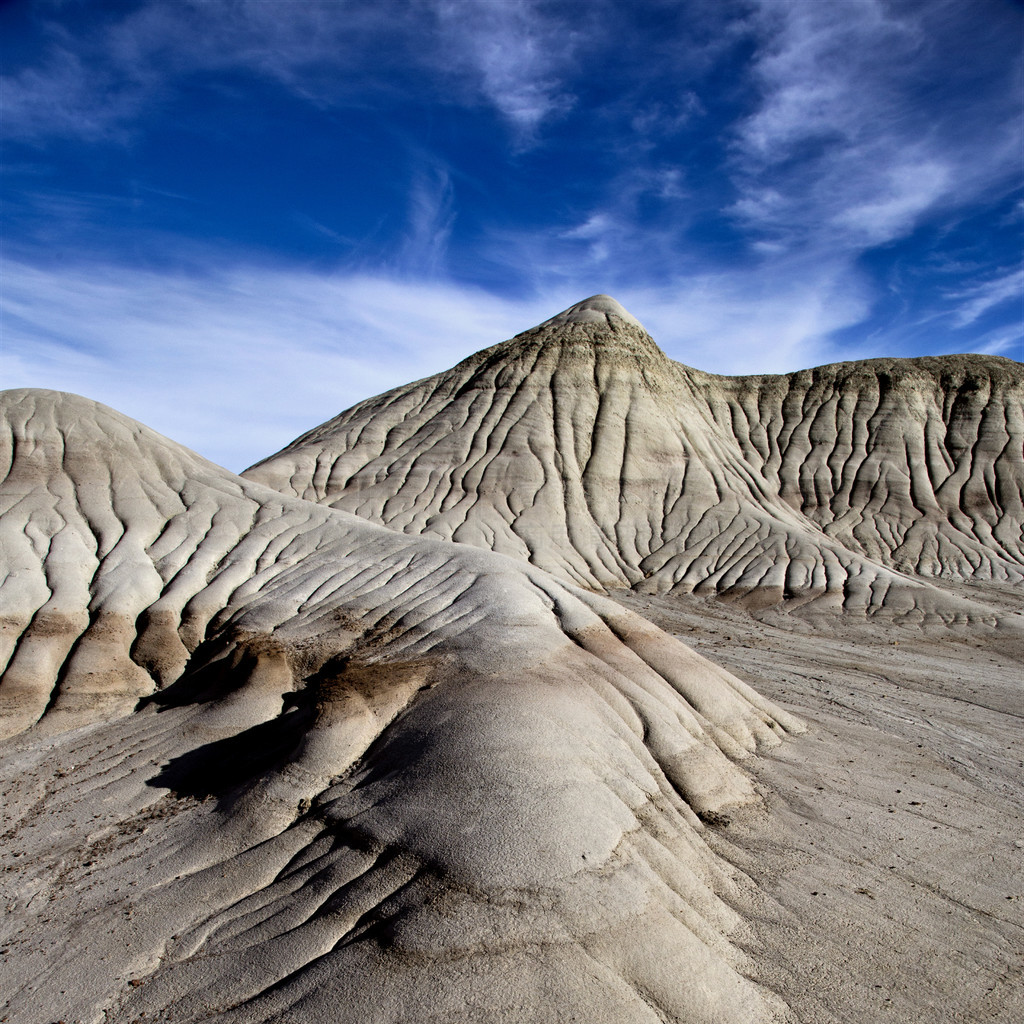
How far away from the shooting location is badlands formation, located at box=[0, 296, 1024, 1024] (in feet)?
18.9

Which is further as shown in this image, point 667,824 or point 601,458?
point 601,458

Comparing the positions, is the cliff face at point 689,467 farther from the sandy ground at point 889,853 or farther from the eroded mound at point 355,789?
the eroded mound at point 355,789

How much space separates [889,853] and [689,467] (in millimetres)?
30590

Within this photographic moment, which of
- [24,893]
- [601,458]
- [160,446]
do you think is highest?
[601,458]

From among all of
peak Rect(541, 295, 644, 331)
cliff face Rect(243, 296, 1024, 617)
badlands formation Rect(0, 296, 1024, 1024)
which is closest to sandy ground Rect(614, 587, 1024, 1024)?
badlands formation Rect(0, 296, 1024, 1024)

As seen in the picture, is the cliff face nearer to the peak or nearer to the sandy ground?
the peak

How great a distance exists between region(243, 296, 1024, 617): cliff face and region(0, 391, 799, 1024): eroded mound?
59.8ft

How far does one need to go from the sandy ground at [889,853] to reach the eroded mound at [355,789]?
521 mm

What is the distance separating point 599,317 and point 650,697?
38.4 metres

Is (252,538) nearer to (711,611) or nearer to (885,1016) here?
(885,1016)

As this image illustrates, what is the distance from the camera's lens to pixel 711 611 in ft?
89.0

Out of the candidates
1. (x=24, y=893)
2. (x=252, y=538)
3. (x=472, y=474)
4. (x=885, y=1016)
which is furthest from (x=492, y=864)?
(x=472, y=474)

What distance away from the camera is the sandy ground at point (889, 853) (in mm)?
6070

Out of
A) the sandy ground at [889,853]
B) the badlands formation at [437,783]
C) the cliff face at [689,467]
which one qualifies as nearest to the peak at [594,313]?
the cliff face at [689,467]
